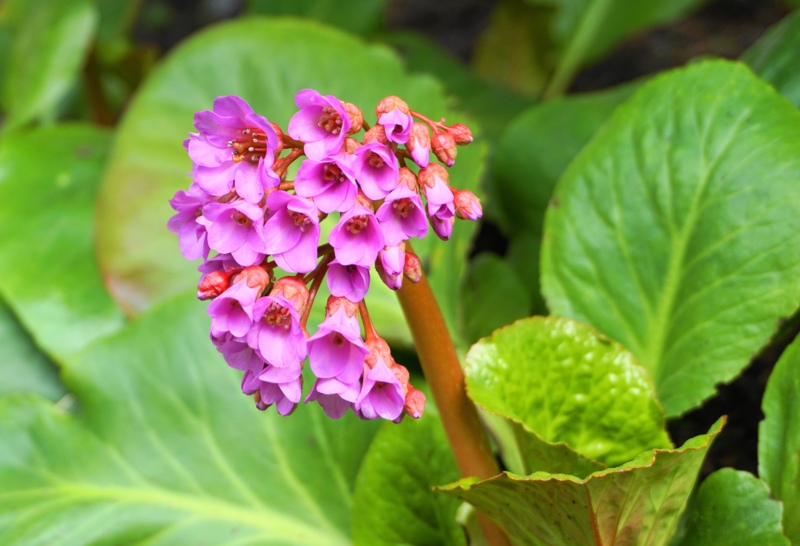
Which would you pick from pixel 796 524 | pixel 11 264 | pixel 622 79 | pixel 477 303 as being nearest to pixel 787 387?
pixel 796 524

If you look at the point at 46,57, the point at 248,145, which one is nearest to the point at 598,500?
the point at 248,145

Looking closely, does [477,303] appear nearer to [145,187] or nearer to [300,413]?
[300,413]

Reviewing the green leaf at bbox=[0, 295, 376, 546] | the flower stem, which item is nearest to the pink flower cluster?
the flower stem

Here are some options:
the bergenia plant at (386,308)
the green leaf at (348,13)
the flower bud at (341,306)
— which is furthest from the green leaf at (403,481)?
the green leaf at (348,13)

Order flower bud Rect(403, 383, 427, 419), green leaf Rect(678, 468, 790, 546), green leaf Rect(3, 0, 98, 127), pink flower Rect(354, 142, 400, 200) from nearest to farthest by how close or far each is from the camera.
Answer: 1. pink flower Rect(354, 142, 400, 200)
2. flower bud Rect(403, 383, 427, 419)
3. green leaf Rect(678, 468, 790, 546)
4. green leaf Rect(3, 0, 98, 127)

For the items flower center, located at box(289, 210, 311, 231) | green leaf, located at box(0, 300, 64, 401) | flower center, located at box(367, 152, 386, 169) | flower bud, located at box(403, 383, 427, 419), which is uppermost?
flower center, located at box(367, 152, 386, 169)

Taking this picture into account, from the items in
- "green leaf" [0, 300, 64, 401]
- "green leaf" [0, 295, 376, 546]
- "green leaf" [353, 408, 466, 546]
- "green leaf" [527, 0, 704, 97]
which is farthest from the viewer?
"green leaf" [527, 0, 704, 97]

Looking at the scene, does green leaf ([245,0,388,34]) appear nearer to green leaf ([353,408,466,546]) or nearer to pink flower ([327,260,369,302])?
green leaf ([353,408,466,546])
